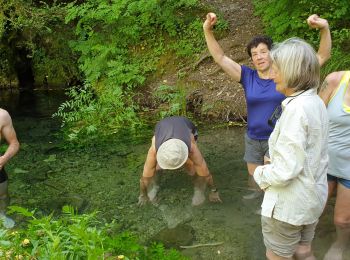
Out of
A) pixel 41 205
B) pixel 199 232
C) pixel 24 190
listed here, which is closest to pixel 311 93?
pixel 199 232

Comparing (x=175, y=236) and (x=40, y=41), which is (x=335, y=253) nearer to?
(x=175, y=236)

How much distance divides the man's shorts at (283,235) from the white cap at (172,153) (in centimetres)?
173

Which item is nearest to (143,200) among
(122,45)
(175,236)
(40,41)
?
(175,236)

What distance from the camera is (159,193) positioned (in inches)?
222

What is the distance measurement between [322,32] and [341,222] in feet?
5.32

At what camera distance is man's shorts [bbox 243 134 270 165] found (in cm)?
446

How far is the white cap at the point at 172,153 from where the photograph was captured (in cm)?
446

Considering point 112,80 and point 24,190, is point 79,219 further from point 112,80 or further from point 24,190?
point 112,80

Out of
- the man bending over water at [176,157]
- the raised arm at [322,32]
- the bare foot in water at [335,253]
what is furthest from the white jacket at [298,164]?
the man bending over water at [176,157]

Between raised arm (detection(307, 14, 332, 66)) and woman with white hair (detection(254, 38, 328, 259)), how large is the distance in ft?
2.86

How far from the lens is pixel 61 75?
486 inches

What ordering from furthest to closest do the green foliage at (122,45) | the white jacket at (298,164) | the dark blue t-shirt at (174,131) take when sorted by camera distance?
the green foliage at (122,45)
the dark blue t-shirt at (174,131)
the white jacket at (298,164)

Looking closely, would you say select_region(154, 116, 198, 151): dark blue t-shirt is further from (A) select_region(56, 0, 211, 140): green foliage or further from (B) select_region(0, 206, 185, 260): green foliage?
(A) select_region(56, 0, 211, 140): green foliage

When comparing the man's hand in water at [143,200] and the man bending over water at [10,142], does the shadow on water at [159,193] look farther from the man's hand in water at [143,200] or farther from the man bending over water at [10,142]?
the man bending over water at [10,142]
